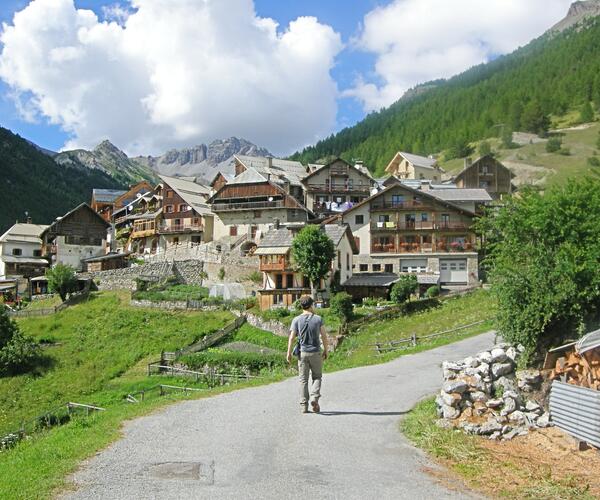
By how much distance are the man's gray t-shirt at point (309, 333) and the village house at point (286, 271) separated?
3743cm

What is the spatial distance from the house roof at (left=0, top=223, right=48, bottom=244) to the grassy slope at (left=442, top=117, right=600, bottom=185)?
86078 millimetres

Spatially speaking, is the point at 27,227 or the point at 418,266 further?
the point at 27,227

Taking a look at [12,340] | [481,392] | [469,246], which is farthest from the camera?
[469,246]

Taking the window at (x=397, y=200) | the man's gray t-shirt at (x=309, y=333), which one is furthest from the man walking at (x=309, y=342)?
the window at (x=397, y=200)

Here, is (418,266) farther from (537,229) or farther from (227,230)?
(537,229)

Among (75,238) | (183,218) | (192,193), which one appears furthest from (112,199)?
(183,218)

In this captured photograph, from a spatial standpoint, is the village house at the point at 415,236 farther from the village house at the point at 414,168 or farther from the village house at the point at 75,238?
the village house at the point at 414,168

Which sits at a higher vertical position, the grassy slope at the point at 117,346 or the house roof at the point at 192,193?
the house roof at the point at 192,193

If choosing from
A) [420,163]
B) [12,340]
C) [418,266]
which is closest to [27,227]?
[12,340]

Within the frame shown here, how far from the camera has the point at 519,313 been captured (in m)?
14.7

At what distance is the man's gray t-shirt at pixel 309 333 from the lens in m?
13.2

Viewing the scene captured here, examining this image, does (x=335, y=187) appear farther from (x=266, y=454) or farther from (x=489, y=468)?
(x=489, y=468)

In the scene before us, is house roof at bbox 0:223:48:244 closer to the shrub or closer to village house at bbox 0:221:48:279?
village house at bbox 0:221:48:279

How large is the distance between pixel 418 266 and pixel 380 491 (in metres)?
54.1
